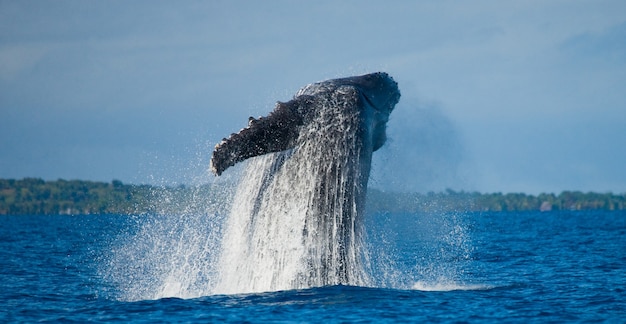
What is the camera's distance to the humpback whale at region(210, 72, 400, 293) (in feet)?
42.2

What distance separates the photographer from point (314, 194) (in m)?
13.0

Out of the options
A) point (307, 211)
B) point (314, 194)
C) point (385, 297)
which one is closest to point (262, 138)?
point (314, 194)

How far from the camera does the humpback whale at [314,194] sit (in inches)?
506

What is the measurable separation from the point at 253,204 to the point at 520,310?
169 inches

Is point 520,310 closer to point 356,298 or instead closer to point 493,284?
point 356,298

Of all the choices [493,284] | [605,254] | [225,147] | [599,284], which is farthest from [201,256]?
[605,254]

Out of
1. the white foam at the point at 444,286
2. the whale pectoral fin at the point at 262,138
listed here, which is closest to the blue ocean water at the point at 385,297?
the white foam at the point at 444,286

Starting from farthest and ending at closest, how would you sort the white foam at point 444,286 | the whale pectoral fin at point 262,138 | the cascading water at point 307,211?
the white foam at point 444,286, the cascading water at point 307,211, the whale pectoral fin at point 262,138

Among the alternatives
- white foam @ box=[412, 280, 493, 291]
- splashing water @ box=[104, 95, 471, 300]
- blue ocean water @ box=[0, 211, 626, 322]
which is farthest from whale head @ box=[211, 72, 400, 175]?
white foam @ box=[412, 280, 493, 291]

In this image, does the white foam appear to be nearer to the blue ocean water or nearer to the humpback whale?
the blue ocean water

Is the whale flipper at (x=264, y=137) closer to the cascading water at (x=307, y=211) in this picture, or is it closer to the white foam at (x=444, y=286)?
the cascading water at (x=307, y=211)

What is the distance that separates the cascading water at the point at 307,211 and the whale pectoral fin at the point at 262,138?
0.43m

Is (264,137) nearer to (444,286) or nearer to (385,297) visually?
(385,297)

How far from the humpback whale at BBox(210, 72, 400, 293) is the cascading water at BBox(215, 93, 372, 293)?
0.01m
